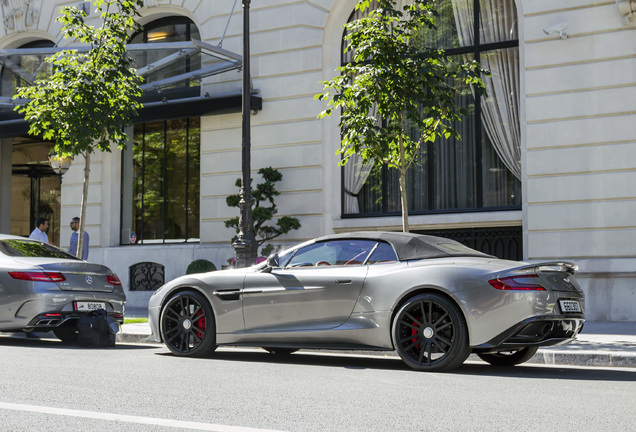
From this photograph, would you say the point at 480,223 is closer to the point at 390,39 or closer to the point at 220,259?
the point at 390,39

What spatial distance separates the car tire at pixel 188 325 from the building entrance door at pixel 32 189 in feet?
58.1

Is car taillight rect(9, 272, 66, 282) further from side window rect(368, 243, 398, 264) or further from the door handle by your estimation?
side window rect(368, 243, 398, 264)

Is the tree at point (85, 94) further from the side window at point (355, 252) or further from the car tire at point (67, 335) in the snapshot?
the side window at point (355, 252)

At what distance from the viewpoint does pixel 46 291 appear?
9.91m

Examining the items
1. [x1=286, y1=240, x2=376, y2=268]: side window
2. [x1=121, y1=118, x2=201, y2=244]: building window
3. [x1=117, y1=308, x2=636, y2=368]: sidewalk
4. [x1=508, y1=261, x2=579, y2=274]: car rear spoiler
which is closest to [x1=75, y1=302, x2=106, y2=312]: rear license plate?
[x1=117, y1=308, x2=636, y2=368]: sidewalk

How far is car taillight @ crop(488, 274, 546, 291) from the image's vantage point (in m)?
7.21

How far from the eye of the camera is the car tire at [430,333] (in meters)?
7.28

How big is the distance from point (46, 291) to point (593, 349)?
6.44 m

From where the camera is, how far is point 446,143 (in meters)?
15.8

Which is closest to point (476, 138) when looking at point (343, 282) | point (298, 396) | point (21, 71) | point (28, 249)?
point (343, 282)

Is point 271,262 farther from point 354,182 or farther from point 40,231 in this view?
point 354,182

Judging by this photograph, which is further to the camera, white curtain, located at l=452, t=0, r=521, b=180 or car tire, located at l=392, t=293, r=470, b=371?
white curtain, located at l=452, t=0, r=521, b=180

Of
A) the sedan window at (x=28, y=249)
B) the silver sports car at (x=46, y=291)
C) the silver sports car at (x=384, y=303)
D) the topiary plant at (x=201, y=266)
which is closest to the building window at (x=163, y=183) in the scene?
the topiary plant at (x=201, y=266)

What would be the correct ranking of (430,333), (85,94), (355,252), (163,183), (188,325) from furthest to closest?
1. (163,183)
2. (85,94)
3. (188,325)
4. (355,252)
5. (430,333)
